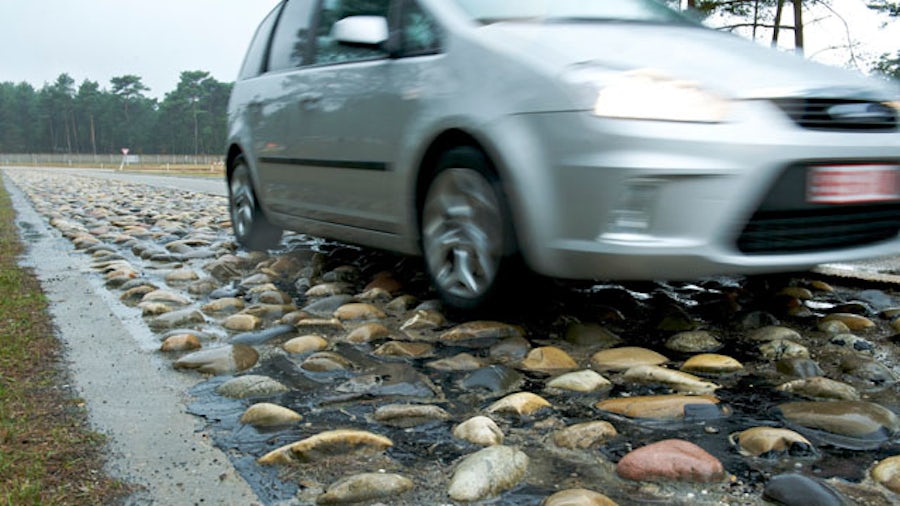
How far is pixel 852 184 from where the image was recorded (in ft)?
9.35

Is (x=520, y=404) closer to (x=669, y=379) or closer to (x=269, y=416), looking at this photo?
(x=669, y=379)

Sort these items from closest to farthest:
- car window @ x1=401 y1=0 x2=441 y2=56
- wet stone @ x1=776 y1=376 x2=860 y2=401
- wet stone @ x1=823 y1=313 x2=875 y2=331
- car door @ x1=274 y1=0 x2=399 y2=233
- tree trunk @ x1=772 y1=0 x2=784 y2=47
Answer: wet stone @ x1=776 y1=376 x2=860 y2=401 < wet stone @ x1=823 y1=313 x2=875 y2=331 < car window @ x1=401 y1=0 x2=441 y2=56 < car door @ x1=274 y1=0 x2=399 y2=233 < tree trunk @ x1=772 y1=0 x2=784 y2=47

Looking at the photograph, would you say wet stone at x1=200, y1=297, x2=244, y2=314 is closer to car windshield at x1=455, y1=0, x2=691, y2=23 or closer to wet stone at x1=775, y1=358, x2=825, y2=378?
car windshield at x1=455, y1=0, x2=691, y2=23

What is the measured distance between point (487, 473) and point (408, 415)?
483 mm

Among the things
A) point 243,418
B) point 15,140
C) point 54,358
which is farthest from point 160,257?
point 15,140

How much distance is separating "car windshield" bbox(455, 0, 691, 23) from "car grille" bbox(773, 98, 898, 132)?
927 millimetres

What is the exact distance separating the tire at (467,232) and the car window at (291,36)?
5.44ft

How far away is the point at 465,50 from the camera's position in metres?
3.15

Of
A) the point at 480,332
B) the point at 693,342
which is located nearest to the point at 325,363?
the point at 480,332

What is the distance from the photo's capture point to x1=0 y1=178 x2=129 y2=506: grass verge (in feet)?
5.50

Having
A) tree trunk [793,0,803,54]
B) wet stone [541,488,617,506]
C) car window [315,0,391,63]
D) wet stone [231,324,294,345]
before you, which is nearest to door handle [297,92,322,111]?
car window [315,0,391,63]

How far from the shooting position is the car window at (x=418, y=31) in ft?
11.0

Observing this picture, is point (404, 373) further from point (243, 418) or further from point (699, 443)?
point (699, 443)

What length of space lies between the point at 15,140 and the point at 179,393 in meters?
137
